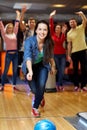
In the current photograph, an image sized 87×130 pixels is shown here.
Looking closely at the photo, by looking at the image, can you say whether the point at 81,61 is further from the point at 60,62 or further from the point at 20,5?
the point at 20,5

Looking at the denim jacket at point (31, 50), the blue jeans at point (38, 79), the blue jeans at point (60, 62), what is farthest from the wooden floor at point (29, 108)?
the denim jacket at point (31, 50)

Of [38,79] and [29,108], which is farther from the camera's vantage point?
[29,108]

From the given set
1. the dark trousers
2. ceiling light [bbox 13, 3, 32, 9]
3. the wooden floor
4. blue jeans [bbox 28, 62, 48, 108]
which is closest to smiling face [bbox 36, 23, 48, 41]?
blue jeans [bbox 28, 62, 48, 108]

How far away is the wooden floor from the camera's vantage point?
3.20 metres

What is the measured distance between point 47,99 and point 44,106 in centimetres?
61

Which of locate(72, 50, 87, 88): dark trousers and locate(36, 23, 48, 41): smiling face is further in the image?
locate(72, 50, 87, 88): dark trousers

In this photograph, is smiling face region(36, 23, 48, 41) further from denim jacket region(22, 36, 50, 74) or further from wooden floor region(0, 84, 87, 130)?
wooden floor region(0, 84, 87, 130)

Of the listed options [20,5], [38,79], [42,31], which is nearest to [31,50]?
[42,31]

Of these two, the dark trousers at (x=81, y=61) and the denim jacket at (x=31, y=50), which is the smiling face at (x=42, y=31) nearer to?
the denim jacket at (x=31, y=50)

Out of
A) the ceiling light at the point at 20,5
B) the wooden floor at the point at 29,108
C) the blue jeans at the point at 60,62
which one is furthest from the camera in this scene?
the ceiling light at the point at 20,5

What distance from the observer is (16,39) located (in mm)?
5664

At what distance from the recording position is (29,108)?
13.3ft

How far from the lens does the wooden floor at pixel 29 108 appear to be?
3.20m

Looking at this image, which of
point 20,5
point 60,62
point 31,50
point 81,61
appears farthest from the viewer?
point 20,5
